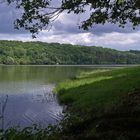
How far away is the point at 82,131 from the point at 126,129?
2.04 meters

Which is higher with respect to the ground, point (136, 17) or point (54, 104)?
point (136, 17)

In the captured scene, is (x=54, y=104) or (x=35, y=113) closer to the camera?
(x=35, y=113)

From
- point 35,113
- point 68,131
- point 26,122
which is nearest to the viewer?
point 68,131

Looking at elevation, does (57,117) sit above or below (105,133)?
below

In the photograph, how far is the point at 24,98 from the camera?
4666 cm

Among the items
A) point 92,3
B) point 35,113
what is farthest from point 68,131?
point 35,113

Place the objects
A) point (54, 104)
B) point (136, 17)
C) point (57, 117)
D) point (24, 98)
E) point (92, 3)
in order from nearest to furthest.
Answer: point (92, 3) < point (136, 17) < point (57, 117) < point (54, 104) < point (24, 98)

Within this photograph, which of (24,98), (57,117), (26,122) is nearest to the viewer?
(26,122)

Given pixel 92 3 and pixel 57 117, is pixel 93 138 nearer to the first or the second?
pixel 92 3

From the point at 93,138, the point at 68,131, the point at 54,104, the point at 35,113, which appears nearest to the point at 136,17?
the point at 68,131

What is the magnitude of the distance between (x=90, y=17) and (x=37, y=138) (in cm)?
913

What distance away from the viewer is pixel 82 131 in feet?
50.0

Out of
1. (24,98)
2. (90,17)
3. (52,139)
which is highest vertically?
(90,17)

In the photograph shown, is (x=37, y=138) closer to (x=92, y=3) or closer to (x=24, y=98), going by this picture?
(x=92, y=3)
